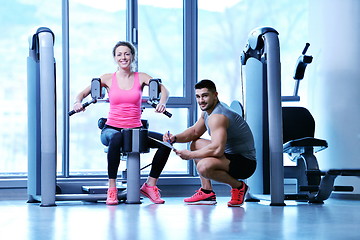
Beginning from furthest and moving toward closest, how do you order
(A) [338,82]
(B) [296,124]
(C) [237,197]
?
(A) [338,82] → (B) [296,124] → (C) [237,197]

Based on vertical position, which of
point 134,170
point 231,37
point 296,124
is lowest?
point 134,170

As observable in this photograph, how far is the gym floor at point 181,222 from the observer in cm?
232

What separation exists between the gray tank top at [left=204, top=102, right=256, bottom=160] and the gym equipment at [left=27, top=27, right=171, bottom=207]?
1.43 ft

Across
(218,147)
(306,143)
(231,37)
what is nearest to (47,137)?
(218,147)

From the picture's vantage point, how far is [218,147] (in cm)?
376

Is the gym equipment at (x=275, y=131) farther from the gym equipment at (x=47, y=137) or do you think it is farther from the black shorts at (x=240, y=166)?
the gym equipment at (x=47, y=137)

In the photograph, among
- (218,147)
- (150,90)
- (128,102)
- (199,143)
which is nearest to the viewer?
(218,147)

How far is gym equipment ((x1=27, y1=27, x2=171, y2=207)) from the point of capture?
13.1ft

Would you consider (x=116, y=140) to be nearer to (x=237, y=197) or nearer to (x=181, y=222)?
(x=237, y=197)

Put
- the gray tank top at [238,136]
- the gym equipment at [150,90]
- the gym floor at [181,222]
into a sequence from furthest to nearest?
the gym equipment at [150,90] < the gray tank top at [238,136] < the gym floor at [181,222]

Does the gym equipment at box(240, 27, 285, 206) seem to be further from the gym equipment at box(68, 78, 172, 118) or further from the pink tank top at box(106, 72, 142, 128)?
the pink tank top at box(106, 72, 142, 128)

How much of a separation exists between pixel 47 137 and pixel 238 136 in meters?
1.37

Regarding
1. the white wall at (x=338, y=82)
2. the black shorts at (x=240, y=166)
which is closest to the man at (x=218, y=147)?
the black shorts at (x=240, y=166)

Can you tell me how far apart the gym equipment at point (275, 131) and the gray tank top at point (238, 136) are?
0.49 feet
